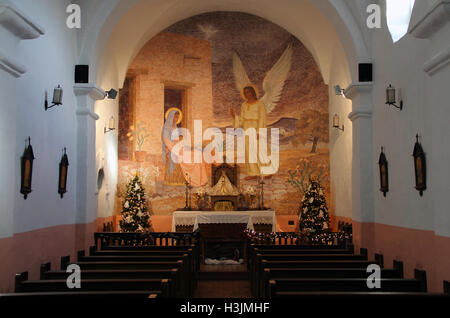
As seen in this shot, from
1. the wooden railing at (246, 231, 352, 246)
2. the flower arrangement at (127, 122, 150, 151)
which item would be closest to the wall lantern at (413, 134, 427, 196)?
the wooden railing at (246, 231, 352, 246)

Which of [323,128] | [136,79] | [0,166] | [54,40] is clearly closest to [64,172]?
[54,40]

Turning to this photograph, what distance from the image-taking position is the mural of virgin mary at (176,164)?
49.5ft

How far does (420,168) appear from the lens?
693 cm

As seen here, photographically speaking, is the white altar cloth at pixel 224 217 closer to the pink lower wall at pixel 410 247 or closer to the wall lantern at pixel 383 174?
the pink lower wall at pixel 410 247

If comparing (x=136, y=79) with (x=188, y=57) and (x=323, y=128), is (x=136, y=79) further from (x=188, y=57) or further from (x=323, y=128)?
(x=323, y=128)

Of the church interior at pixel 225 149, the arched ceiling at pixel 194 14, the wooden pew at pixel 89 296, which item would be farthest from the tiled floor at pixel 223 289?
the arched ceiling at pixel 194 14

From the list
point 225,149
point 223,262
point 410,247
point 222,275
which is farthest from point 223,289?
point 225,149

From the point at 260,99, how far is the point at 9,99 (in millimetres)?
9883

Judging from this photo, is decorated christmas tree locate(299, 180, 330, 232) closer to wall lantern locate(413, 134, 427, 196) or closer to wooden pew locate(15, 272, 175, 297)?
wall lantern locate(413, 134, 427, 196)

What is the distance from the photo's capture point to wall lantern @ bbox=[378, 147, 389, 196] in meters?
8.74

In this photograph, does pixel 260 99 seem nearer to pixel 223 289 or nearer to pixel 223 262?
pixel 223 262

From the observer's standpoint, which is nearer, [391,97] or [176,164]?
[391,97]

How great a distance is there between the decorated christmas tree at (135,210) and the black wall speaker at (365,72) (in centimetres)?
674

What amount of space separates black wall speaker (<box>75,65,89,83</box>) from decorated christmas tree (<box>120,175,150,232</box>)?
4.26m
